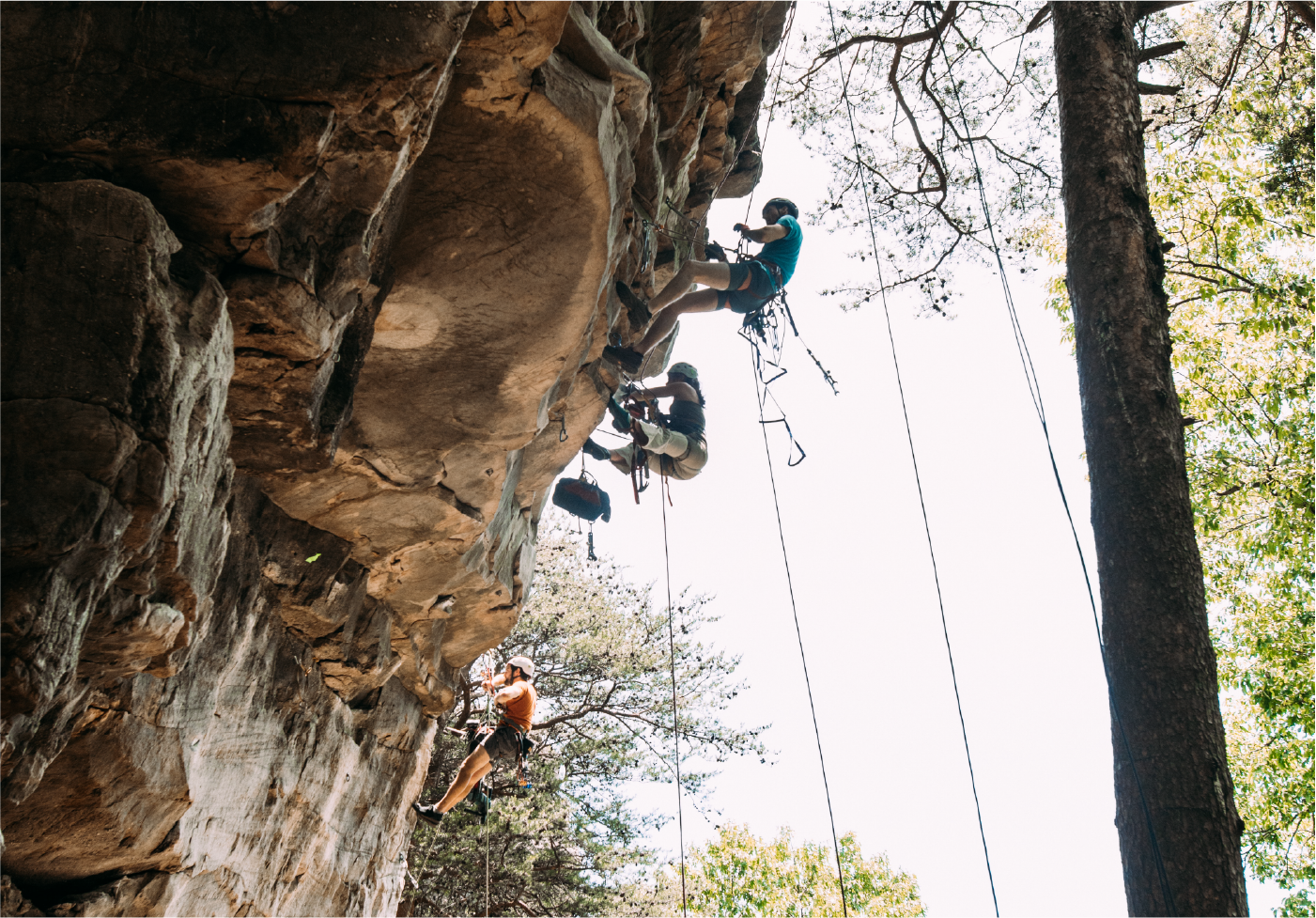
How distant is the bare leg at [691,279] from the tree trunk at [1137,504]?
2.54 meters

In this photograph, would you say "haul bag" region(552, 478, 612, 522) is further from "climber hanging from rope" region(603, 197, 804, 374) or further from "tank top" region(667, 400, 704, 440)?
"climber hanging from rope" region(603, 197, 804, 374)

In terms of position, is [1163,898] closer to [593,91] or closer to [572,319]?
[572,319]

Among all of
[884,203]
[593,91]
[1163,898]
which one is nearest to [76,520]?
[593,91]

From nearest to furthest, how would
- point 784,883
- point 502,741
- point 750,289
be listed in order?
1. point 750,289
2. point 502,741
3. point 784,883

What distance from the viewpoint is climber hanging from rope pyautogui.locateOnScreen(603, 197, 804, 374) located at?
6.98 metres

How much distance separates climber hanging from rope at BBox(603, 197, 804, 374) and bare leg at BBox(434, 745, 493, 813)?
3598 millimetres

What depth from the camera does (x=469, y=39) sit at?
3.63 m

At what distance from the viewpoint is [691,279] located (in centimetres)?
699

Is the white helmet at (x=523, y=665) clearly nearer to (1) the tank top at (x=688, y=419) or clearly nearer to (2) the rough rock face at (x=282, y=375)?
(2) the rough rock face at (x=282, y=375)

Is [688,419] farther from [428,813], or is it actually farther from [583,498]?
[428,813]

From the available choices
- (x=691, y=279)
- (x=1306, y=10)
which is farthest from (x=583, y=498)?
(x=1306, y=10)

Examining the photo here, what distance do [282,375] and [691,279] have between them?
3.93 metres

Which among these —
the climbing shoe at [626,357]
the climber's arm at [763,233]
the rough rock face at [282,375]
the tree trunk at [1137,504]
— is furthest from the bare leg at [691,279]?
the tree trunk at [1137,504]

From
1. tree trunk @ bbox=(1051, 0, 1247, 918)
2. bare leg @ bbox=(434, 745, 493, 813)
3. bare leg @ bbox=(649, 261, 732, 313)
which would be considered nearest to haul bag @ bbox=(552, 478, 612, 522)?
bare leg @ bbox=(649, 261, 732, 313)
